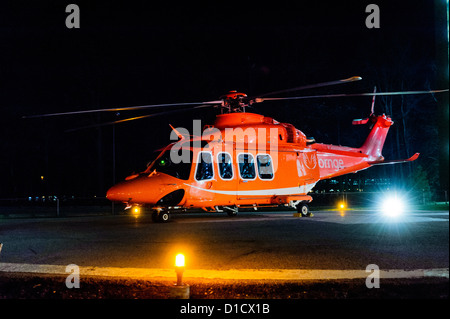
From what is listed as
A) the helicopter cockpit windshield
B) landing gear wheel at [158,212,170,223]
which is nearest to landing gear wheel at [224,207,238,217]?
landing gear wheel at [158,212,170,223]

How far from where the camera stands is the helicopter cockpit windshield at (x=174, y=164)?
15.7 m

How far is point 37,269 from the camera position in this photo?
7703 millimetres

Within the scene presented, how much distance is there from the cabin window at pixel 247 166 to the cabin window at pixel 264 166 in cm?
31

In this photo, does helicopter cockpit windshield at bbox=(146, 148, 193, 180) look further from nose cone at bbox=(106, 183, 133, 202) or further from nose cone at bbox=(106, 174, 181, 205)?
nose cone at bbox=(106, 183, 133, 202)

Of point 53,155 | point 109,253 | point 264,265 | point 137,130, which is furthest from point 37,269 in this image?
point 53,155

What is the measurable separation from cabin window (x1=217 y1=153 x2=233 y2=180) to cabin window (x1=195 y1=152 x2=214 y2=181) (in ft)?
1.37

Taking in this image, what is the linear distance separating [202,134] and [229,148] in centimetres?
123

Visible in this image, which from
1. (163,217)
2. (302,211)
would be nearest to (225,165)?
(163,217)

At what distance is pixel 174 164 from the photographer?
1582cm

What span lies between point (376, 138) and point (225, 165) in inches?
389

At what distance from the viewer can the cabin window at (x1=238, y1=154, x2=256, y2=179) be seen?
1723 cm

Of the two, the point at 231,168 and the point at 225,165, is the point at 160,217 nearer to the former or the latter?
the point at 225,165

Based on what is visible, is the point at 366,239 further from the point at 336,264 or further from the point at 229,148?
the point at 229,148

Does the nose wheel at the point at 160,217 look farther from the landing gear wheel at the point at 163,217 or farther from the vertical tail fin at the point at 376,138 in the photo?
the vertical tail fin at the point at 376,138
